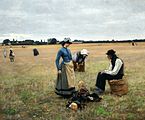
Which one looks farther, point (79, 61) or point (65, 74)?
point (79, 61)

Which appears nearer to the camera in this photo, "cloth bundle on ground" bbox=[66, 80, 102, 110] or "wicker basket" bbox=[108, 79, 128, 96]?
"cloth bundle on ground" bbox=[66, 80, 102, 110]

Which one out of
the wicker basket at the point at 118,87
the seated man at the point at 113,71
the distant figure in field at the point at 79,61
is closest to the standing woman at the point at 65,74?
the seated man at the point at 113,71

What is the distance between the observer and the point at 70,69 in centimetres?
1291

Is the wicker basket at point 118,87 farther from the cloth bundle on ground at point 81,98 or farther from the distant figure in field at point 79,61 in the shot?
the distant figure in field at point 79,61

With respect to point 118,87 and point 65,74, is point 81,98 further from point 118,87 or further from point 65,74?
point 118,87

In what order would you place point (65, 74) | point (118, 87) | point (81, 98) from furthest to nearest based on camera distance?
1. point (118, 87)
2. point (65, 74)
3. point (81, 98)

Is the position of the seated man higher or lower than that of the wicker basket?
higher

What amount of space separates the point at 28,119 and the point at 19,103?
7.44 ft

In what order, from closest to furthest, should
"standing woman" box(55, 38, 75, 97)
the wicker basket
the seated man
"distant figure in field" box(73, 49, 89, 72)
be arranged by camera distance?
"standing woman" box(55, 38, 75, 97), the wicker basket, the seated man, "distant figure in field" box(73, 49, 89, 72)

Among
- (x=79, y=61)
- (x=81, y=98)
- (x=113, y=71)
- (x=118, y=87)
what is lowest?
(x=81, y=98)

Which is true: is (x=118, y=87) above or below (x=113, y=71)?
below

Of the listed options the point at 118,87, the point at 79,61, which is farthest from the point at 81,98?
the point at 79,61

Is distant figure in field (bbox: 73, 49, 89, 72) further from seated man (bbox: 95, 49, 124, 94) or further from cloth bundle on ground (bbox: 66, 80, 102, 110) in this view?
cloth bundle on ground (bbox: 66, 80, 102, 110)

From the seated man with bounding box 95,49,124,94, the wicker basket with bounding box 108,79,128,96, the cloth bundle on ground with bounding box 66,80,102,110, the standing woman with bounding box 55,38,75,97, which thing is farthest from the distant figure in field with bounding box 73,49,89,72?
the cloth bundle on ground with bounding box 66,80,102,110
